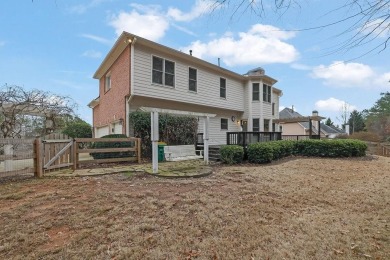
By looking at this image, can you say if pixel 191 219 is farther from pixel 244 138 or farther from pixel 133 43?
pixel 133 43

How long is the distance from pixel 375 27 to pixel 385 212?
3.81 meters

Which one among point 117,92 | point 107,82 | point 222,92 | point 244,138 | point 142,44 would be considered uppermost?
point 142,44

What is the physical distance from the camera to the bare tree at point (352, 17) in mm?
2205

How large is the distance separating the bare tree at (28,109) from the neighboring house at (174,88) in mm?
2778

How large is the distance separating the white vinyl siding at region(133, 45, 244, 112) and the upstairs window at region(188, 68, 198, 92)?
0.23 meters

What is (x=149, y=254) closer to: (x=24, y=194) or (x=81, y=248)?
(x=81, y=248)

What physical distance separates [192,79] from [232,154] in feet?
20.1

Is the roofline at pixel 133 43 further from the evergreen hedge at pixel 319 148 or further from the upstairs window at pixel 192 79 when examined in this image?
the evergreen hedge at pixel 319 148

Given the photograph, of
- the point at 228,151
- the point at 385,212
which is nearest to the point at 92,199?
the point at 385,212

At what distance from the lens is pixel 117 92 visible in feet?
43.2

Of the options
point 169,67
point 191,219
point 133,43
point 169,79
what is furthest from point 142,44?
point 191,219

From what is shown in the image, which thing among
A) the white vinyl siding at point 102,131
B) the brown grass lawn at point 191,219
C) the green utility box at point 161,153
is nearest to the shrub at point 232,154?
the green utility box at point 161,153

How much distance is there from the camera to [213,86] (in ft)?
51.8

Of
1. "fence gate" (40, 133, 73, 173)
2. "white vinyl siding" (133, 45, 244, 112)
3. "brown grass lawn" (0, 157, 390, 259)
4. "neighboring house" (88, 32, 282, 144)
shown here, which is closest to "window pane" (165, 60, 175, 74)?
"neighboring house" (88, 32, 282, 144)
